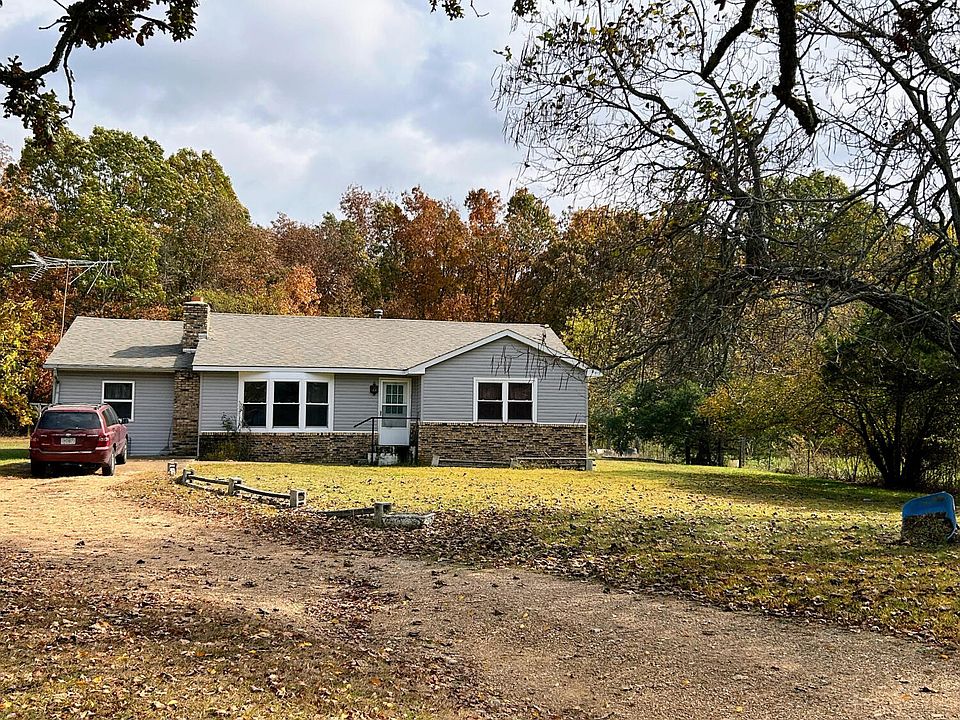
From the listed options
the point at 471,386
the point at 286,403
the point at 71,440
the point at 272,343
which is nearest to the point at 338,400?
the point at 286,403

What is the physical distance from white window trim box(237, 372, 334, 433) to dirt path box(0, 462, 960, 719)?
13752 mm

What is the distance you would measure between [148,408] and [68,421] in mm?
5907

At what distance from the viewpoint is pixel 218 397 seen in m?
25.1

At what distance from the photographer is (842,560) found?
10.4 m

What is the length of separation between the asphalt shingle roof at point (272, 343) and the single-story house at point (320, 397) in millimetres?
83

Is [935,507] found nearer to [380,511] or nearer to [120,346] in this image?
[380,511]

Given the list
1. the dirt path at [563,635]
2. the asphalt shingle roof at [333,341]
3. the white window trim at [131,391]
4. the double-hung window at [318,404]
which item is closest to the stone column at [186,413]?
the asphalt shingle roof at [333,341]

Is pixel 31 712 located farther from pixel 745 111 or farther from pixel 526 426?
pixel 526 426

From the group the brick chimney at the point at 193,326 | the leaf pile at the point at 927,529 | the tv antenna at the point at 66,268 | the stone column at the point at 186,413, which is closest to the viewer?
the leaf pile at the point at 927,529

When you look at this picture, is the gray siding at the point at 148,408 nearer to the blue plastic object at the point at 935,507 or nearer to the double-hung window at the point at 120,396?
the double-hung window at the point at 120,396

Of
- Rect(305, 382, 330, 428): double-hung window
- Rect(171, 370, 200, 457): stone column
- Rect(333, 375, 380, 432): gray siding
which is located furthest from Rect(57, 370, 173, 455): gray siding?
Rect(333, 375, 380, 432): gray siding

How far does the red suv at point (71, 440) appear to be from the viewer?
19.3 meters

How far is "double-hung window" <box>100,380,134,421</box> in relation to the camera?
2528cm

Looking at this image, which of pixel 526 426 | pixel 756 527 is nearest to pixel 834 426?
pixel 526 426
